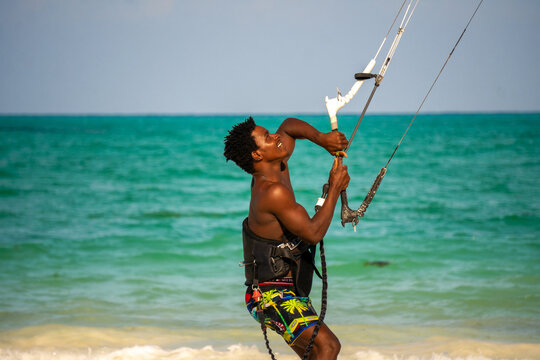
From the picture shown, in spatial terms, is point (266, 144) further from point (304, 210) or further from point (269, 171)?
point (304, 210)

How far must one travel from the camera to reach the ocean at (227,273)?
6.54m

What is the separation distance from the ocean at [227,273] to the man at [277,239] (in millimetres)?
2273

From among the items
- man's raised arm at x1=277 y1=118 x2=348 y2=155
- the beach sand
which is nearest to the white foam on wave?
the beach sand

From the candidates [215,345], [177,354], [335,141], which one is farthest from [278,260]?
[215,345]

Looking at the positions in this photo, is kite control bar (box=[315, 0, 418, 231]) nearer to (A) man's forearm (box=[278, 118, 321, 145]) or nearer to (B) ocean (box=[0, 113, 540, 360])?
(A) man's forearm (box=[278, 118, 321, 145])

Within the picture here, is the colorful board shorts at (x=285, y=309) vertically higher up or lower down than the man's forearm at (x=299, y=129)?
lower down

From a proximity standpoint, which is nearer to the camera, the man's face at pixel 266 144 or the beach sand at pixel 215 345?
the man's face at pixel 266 144

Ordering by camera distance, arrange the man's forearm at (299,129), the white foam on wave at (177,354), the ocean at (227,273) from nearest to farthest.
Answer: the man's forearm at (299,129) → the white foam on wave at (177,354) → the ocean at (227,273)

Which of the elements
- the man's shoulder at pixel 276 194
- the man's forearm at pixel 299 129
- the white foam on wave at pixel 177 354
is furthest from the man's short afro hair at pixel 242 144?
the white foam on wave at pixel 177 354

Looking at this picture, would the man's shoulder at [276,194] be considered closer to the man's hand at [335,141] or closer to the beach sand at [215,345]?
the man's hand at [335,141]

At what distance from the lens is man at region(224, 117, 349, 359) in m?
3.73

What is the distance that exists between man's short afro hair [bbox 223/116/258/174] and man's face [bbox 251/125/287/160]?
25 mm

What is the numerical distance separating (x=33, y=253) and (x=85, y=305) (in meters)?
3.77

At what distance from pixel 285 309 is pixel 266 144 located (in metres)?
0.94
